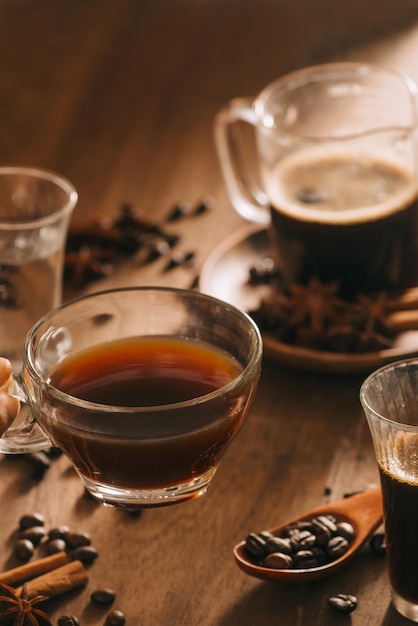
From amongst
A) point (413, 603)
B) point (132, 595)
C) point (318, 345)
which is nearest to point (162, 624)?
point (132, 595)

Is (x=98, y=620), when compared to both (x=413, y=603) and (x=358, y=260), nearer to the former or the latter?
(x=413, y=603)

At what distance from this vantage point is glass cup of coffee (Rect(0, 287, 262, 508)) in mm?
1432

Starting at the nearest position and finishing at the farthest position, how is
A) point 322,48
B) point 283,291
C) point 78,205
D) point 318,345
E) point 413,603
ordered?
point 413,603 → point 318,345 → point 283,291 → point 78,205 → point 322,48

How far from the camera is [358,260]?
2201 millimetres

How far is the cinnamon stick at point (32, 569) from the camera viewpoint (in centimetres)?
161

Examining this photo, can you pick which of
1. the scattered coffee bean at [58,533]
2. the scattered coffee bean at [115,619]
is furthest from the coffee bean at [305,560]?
the scattered coffee bean at [58,533]

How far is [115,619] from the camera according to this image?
153 centimetres

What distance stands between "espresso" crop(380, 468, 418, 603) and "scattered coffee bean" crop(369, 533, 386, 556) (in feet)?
0.38

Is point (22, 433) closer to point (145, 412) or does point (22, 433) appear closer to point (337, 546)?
point (145, 412)

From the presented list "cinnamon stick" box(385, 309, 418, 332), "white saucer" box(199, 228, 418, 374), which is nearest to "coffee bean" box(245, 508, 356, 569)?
"white saucer" box(199, 228, 418, 374)

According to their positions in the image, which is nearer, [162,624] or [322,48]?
[162,624]

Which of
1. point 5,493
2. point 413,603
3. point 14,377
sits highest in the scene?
point 14,377

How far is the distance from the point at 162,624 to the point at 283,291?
0.93m

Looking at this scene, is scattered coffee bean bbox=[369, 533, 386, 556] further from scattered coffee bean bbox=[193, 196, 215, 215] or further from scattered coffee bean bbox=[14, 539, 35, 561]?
scattered coffee bean bbox=[193, 196, 215, 215]
